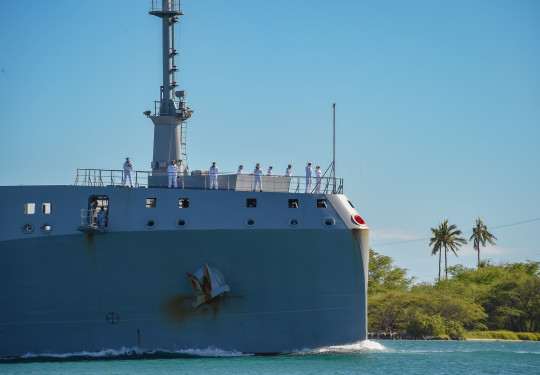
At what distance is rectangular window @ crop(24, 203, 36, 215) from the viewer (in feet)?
99.1

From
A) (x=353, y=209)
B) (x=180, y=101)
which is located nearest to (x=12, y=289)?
(x=180, y=101)

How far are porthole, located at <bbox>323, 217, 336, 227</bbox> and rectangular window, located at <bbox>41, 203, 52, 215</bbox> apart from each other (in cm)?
944

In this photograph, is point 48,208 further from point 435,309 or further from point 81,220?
point 435,309

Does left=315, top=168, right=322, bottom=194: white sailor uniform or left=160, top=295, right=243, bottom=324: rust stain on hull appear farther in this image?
left=315, top=168, right=322, bottom=194: white sailor uniform

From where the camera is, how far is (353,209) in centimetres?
3133

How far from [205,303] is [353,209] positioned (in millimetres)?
6207

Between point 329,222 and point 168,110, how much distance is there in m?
8.38

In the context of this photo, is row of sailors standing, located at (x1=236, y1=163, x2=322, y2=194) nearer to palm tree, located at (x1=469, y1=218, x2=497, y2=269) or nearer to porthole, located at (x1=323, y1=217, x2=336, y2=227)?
porthole, located at (x1=323, y1=217, x2=336, y2=227)

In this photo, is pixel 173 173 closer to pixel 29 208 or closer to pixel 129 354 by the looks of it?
pixel 29 208

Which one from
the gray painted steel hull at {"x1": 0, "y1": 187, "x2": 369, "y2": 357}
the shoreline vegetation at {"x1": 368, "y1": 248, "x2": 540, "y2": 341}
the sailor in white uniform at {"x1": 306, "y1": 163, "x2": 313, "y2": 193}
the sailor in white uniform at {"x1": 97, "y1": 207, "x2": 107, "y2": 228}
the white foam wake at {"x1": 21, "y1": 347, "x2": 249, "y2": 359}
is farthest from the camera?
the shoreline vegetation at {"x1": 368, "y1": 248, "x2": 540, "y2": 341}

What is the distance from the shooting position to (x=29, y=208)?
1192 inches

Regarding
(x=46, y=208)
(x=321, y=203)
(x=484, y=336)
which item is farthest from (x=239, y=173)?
(x=484, y=336)

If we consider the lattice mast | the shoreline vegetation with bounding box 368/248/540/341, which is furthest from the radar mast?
the shoreline vegetation with bounding box 368/248/540/341

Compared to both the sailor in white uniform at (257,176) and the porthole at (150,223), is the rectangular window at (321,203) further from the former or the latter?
the porthole at (150,223)
